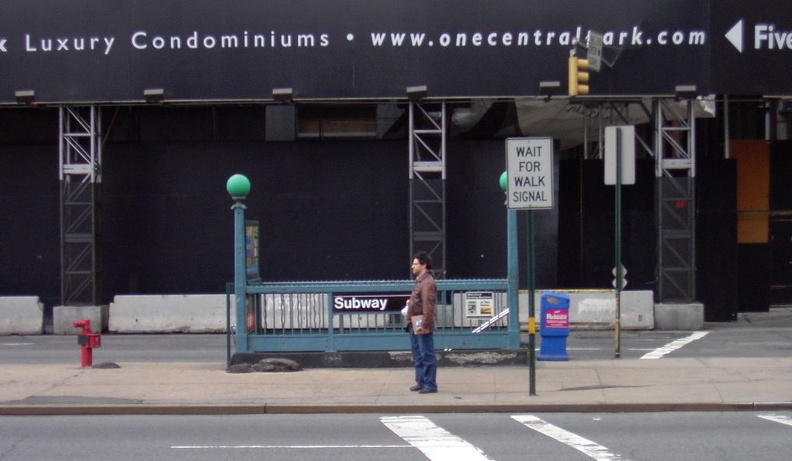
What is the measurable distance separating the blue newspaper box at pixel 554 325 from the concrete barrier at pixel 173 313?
10107mm

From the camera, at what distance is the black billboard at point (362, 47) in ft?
77.1

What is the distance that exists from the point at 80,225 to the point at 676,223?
14.6m

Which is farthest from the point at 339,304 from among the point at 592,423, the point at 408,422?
the point at 592,423

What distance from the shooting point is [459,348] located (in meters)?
14.6

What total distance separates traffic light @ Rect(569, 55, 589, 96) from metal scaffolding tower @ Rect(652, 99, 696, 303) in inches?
215

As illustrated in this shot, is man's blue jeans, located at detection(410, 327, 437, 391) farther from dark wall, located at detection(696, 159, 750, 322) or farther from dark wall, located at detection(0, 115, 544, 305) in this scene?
dark wall, located at detection(696, 159, 750, 322)

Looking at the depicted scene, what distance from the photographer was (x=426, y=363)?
40.9ft

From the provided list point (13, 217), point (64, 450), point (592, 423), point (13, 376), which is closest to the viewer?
point (64, 450)

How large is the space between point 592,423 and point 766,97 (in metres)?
15.5

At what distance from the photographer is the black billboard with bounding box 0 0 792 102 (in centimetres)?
2350

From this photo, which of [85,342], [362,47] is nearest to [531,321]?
[85,342]

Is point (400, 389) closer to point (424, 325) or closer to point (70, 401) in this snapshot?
point (424, 325)

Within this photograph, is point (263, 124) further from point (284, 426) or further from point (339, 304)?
point (284, 426)

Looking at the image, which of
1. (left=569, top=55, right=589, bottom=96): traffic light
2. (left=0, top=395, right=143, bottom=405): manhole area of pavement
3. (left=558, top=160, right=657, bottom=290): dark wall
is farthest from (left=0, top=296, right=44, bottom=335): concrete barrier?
(left=569, top=55, right=589, bottom=96): traffic light
